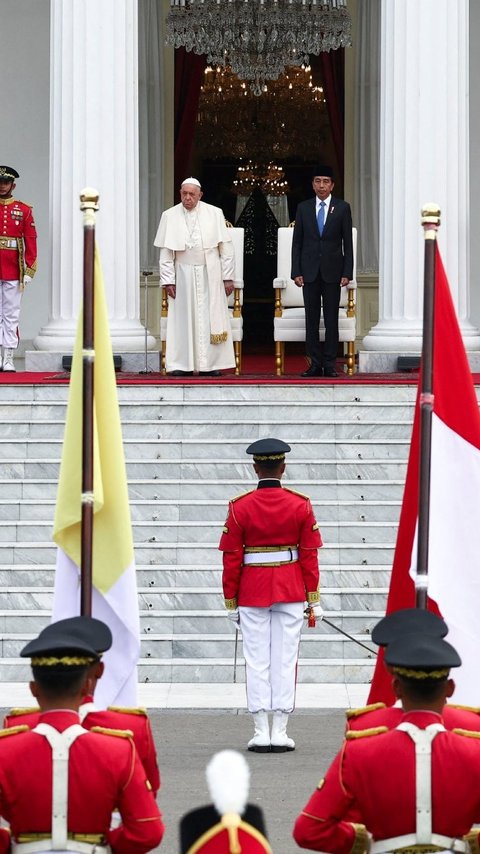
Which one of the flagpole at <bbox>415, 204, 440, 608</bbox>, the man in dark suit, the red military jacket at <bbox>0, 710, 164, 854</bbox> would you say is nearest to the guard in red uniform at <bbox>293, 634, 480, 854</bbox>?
the red military jacket at <bbox>0, 710, 164, 854</bbox>

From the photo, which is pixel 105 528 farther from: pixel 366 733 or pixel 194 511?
pixel 194 511

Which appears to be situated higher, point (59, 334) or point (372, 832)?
point (59, 334)

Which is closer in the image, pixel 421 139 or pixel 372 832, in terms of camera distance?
pixel 372 832

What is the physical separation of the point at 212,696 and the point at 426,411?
491 centimetres

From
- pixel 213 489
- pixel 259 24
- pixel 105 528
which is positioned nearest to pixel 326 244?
pixel 213 489

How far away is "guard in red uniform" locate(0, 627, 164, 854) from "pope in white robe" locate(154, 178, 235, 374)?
10.9 metres

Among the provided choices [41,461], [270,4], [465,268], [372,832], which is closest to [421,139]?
[465,268]

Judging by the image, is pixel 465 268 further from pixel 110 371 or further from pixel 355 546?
pixel 110 371

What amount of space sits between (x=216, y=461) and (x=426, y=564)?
7338 millimetres

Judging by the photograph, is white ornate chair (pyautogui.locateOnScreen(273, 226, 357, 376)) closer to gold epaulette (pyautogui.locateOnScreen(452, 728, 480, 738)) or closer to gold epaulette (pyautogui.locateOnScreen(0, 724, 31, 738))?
gold epaulette (pyautogui.locateOnScreen(452, 728, 480, 738))

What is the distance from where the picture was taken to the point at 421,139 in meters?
15.2

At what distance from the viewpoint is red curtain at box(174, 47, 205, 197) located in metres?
20.6

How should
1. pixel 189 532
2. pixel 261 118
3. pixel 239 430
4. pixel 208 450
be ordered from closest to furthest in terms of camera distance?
pixel 189 532 < pixel 208 450 < pixel 239 430 < pixel 261 118

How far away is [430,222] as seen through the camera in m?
5.73
